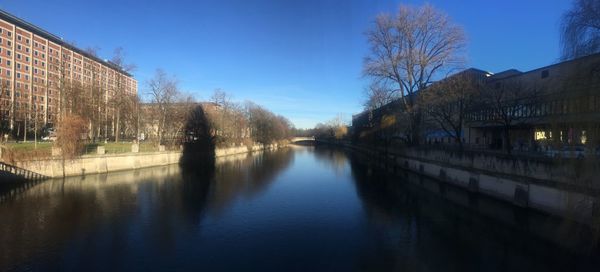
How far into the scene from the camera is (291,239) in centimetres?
1568

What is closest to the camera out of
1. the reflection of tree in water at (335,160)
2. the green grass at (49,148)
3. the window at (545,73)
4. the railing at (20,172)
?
the railing at (20,172)

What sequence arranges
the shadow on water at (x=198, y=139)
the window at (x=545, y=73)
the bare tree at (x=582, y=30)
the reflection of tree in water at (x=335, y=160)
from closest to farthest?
the bare tree at (x=582, y=30) < the window at (x=545, y=73) < the reflection of tree in water at (x=335, y=160) < the shadow on water at (x=198, y=139)

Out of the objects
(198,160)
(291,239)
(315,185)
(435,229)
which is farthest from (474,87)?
(198,160)

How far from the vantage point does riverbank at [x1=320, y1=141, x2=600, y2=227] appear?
12961 mm

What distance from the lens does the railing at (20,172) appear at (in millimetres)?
27778

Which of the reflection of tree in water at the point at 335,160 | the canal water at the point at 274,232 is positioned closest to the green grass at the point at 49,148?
the canal water at the point at 274,232

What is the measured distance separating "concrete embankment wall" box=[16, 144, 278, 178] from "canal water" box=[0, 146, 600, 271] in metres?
3.37

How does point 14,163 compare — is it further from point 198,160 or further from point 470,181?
point 470,181

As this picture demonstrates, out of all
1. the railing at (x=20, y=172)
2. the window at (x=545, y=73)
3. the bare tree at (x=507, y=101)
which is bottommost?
the railing at (x=20, y=172)

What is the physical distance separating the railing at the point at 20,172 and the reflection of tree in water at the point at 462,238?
2695 centimetres

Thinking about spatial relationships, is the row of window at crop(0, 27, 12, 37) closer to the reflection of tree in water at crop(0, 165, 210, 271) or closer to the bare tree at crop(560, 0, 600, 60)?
the reflection of tree in water at crop(0, 165, 210, 271)

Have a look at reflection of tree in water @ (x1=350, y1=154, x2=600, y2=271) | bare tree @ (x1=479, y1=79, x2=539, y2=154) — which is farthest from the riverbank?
bare tree @ (x1=479, y1=79, x2=539, y2=154)

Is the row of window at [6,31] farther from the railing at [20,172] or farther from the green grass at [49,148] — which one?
the railing at [20,172]

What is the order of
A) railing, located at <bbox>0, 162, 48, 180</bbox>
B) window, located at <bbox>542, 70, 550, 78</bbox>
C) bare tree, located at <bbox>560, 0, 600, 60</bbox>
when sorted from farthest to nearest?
window, located at <bbox>542, 70, 550, 78</bbox> → railing, located at <bbox>0, 162, 48, 180</bbox> → bare tree, located at <bbox>560, 0, 600, 60</bbox>
